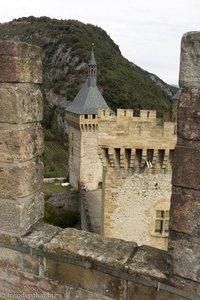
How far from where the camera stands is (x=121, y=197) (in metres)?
9.23

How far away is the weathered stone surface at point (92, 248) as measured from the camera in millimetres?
3133

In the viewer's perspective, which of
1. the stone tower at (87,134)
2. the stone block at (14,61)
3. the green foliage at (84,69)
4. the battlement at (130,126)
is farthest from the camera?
the green foliage at (84,69)

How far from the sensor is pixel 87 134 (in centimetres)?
3116

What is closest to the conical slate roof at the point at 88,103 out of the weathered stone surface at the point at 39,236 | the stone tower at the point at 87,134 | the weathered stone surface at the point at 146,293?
the stone tower at the point at 87,134

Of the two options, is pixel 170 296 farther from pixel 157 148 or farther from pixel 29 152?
pixel 157 148

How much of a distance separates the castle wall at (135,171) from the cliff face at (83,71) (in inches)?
1546

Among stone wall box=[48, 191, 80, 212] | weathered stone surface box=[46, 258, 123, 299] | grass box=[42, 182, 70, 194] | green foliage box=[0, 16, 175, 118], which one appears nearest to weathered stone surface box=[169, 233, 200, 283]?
weathered stone surface box=[46, 258, 123, 299]

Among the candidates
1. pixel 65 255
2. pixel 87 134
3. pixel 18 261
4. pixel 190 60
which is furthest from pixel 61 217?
pixel 190 60

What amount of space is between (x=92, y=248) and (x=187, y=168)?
117 cm

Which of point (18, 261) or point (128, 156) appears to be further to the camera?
point (128, 156)

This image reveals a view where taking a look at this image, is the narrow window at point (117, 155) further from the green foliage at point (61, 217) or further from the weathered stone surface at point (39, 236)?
the green foliage at point (61, 217)

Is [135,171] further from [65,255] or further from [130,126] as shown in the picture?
[65,255]

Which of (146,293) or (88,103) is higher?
(88,103)

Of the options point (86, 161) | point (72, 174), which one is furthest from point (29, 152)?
point (72, 174)
